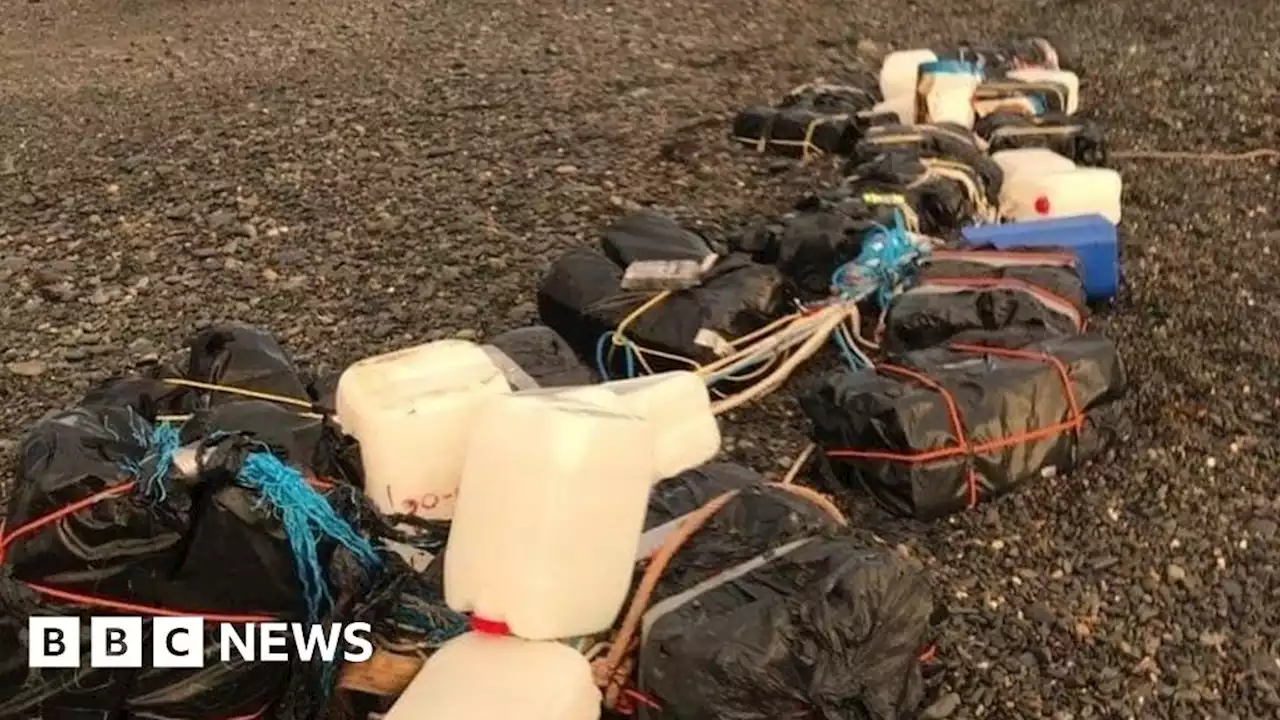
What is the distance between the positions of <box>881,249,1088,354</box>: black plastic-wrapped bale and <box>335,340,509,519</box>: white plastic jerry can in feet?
4.84

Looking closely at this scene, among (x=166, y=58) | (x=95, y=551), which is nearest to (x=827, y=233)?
(x=95, y=551)

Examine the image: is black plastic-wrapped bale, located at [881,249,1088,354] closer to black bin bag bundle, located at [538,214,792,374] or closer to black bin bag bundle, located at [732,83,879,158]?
black bin bag bundle, located at [538,214,792,374]

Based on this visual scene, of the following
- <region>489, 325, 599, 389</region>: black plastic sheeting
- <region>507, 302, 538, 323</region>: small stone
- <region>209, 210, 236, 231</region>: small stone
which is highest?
<region>489, 325, 599, 389</region>: black plastic sheeting

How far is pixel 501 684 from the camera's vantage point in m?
2.57

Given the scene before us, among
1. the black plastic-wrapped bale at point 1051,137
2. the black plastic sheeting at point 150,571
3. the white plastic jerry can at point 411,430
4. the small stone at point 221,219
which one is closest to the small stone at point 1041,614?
the white plastic jerry can at point 411,430

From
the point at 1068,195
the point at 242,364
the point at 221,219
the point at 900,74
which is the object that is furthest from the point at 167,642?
the point at 900,74

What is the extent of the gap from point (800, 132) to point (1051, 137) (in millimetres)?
1095

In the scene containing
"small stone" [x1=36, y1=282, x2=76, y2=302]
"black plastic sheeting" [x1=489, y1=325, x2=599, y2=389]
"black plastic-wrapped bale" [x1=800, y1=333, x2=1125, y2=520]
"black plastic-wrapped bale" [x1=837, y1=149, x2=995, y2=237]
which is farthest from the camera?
"small stone" [x1=36, y1=282, x2=76, y2=302]

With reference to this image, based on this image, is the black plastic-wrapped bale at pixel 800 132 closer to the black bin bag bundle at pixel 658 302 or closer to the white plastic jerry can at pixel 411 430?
the black bin bag bundle at pixel 658 302

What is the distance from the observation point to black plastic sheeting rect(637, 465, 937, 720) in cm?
267

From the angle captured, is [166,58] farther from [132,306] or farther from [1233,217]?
[1233,217]

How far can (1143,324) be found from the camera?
4.77 metres

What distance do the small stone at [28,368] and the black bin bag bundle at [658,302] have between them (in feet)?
5.43

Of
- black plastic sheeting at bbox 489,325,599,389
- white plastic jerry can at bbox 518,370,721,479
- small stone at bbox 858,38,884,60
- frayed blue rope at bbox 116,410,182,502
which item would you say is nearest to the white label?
black plastic sheeting at bbox 489,325,599,389
